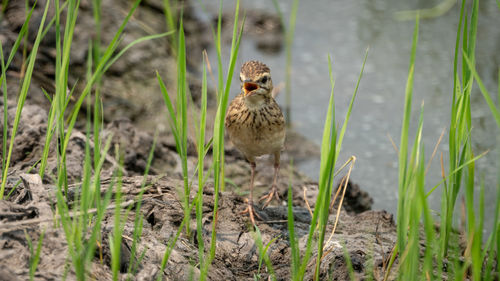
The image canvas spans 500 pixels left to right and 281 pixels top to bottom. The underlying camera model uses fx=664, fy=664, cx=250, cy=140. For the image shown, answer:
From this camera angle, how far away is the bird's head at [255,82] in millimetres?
4234

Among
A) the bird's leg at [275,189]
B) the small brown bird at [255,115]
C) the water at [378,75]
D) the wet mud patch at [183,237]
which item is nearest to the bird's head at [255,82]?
the small brown bird at [255,115]

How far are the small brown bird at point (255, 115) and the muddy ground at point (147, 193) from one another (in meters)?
0.31

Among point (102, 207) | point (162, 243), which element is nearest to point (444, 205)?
point (162, 243)

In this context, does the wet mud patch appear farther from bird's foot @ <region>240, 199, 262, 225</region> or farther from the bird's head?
the bird's head

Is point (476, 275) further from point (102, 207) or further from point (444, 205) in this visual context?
point (102, 207)

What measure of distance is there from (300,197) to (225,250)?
1.44 metres

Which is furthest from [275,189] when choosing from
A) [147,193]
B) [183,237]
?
[183,237]

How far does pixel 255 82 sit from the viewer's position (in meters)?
4.25

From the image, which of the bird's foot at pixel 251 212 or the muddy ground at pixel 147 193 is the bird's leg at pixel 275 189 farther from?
the bird's foot at pixel 251 212

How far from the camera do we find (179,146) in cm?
331

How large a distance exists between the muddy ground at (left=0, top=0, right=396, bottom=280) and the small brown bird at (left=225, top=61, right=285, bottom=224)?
1.03 ft

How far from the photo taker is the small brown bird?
4.27m

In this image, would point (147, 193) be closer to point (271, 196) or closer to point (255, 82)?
point (255, 82)

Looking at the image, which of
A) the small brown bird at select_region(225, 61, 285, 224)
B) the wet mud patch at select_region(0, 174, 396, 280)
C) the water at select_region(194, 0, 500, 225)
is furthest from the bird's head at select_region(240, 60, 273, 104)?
the water at select_region(194, 0, 500, 225)
